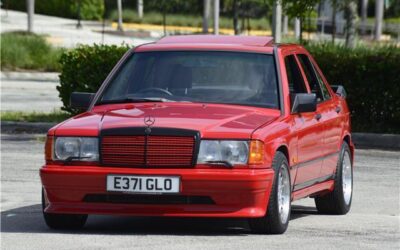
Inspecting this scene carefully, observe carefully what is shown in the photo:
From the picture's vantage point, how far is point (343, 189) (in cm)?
1132

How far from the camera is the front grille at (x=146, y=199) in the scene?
29.5 feet

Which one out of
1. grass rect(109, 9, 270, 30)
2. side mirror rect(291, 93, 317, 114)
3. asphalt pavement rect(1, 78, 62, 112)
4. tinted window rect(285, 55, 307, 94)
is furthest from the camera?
grass rect(109, 9, 270, 30)

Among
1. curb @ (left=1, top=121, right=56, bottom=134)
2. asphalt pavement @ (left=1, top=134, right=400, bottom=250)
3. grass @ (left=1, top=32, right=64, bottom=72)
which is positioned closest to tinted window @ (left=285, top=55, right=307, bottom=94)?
asphalt pavement @ (left=1, top=134, right=400, bottom=250)

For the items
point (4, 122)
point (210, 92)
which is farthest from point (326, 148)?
point (4, 122)

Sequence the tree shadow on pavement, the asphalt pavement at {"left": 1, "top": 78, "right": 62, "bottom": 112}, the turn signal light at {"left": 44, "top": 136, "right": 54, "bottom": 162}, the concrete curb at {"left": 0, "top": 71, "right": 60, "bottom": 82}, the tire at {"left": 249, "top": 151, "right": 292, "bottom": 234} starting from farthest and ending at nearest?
the concrete curb at {"left": 0, "top": 71, "right": 60, "bottom": 82}
the asphalt pavement at {"left": 1, "top": 78, "right": 62, "bottom": 112}
the tree shadow on pavement
the turn signal light at {"left": 44, "top": 136, "right": 54, "bottom": 162}
the tire at {"left": 249, "top": 151, "right": 292, "bottom": 234}

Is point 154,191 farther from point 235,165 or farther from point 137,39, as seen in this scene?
point 137,39

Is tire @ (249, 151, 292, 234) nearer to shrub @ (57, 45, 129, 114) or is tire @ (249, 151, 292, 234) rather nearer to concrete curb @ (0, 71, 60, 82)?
shrub @ (57, 45, 129, 114)

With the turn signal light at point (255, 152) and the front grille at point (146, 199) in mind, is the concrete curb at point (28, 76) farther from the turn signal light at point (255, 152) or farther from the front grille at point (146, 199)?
the turn signal light at point (255, 152)

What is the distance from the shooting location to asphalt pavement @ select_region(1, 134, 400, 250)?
887cm

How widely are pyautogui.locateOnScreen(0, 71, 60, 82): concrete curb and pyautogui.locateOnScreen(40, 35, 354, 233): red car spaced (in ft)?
81.5

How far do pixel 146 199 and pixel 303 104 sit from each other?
1.70 meters

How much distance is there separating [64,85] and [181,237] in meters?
12.1

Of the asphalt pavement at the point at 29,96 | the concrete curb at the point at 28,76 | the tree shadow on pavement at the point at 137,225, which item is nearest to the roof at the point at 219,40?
the tree shadow on pavement at the point at 137,225

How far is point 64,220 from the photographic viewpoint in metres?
9.59
